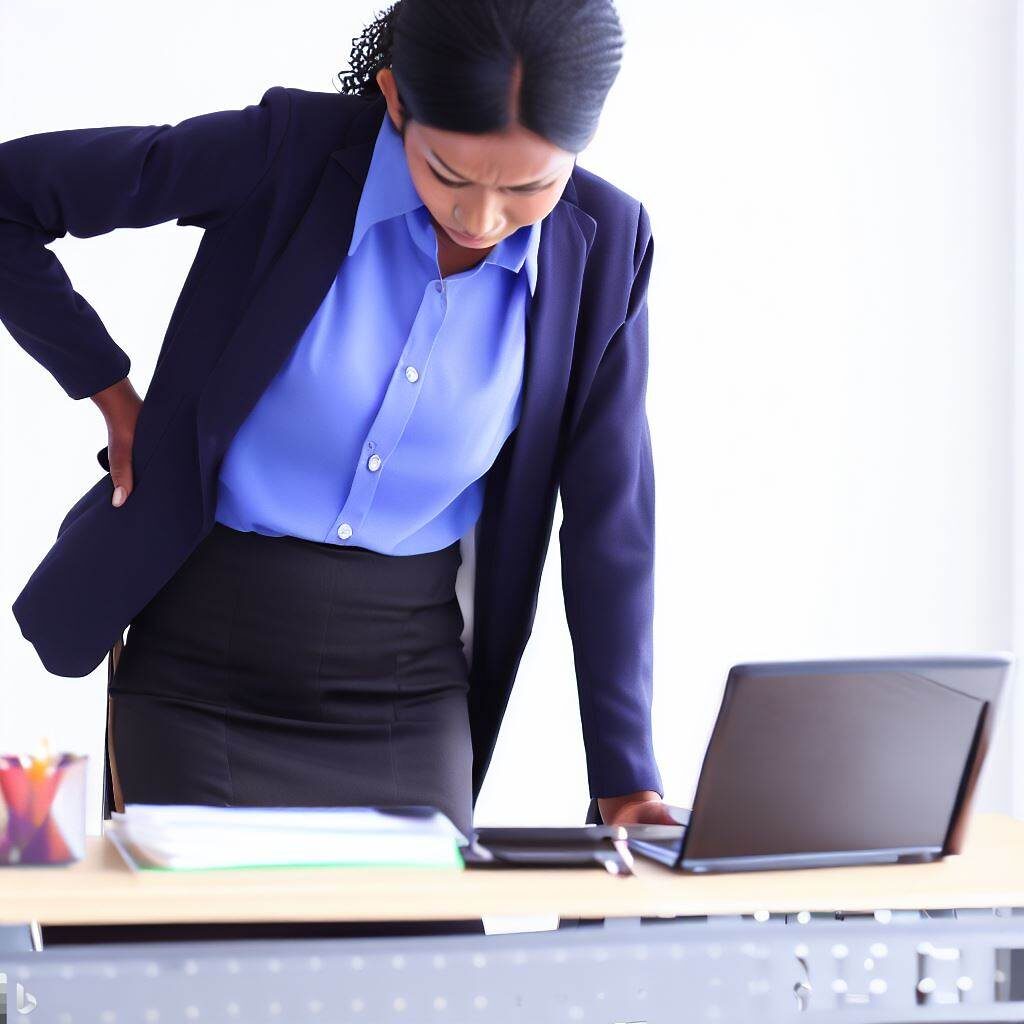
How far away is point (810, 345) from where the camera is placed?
3.04 m

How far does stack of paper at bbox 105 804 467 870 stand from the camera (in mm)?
997

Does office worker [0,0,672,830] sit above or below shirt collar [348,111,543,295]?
below

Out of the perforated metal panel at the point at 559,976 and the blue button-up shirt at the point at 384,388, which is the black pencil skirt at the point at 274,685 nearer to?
the blue button-up shirt at the point at 384,388

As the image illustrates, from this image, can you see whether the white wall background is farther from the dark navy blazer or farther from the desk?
the desk

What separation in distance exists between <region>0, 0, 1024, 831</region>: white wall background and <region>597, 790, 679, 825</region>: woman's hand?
1.45 metres

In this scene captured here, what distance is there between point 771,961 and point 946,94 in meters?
2.49

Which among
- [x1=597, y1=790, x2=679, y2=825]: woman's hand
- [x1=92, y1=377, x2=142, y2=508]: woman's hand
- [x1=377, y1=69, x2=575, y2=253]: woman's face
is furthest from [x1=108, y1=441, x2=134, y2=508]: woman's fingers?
A: [x1=597, y1=790, x2=679, y2=825]: woman's hand

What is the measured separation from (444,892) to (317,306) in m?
0.68

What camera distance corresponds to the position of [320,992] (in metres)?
0.95

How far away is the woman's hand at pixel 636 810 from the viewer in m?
1.35

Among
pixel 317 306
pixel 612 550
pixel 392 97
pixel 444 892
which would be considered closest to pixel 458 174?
pixel 392 97

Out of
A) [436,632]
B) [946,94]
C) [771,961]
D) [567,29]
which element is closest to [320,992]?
[771,961]

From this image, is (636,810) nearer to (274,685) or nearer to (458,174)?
(274,685)

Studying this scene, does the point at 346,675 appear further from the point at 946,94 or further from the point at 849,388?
the point at 946,94
